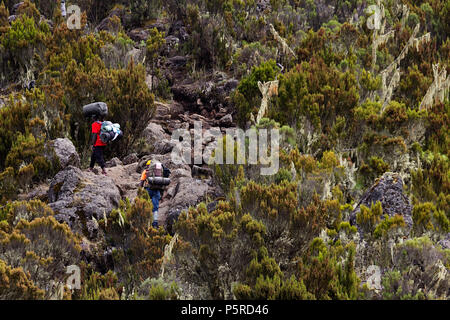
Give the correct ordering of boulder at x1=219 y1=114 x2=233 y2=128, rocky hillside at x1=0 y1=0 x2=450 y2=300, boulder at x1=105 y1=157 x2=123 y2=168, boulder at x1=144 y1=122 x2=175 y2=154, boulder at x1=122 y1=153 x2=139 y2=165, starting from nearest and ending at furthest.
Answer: rocky hillside at x1=0 y1=0 x2=450 y2=300
boulder at x1=105 y1=157 x2=123 y2=168
boulder at x1=122 y1=153 x2=139 y2=165
boulder at x1=144 y1=122 x2=175 y2=154
boulder at x1=219 y1=114 x2=233 y2=128

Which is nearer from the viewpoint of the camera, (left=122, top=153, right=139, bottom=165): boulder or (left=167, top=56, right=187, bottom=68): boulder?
(left=122, top=153, right=139, bottom=165): boulder

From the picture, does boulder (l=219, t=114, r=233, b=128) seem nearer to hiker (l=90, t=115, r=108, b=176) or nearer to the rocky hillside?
the rocky hillside

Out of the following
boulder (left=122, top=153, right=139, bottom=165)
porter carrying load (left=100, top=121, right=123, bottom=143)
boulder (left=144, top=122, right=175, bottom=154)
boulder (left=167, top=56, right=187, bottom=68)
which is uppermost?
boulder (left=167, top=56, right=187, bottom=68)

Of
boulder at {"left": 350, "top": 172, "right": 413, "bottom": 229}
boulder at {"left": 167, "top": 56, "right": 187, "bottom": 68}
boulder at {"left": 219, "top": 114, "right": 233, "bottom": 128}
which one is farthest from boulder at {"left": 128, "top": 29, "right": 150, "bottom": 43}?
boulder at {"left": 350, "top": 172, "right": 413, "bottom": 229}

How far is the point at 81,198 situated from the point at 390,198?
362 centimetres

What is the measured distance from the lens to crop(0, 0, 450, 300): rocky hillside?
4852mm

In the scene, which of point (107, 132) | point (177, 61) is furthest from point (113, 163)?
point (177, 61)

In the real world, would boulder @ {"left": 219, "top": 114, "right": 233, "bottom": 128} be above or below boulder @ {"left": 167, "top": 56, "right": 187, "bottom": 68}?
below

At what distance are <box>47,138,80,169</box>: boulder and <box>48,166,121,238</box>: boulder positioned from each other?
0.69m

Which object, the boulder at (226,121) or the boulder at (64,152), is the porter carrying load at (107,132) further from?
the boulder at (226,121)

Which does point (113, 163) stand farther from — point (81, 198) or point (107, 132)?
point (81, 198)

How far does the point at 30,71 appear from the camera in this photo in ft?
32.7

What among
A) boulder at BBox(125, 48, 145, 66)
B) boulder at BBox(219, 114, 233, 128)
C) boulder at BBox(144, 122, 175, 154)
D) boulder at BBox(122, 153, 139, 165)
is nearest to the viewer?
boulder at BBox(122, 153, 139, 165)

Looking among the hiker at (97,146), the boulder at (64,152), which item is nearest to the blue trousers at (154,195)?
the hiker at (97,146)
